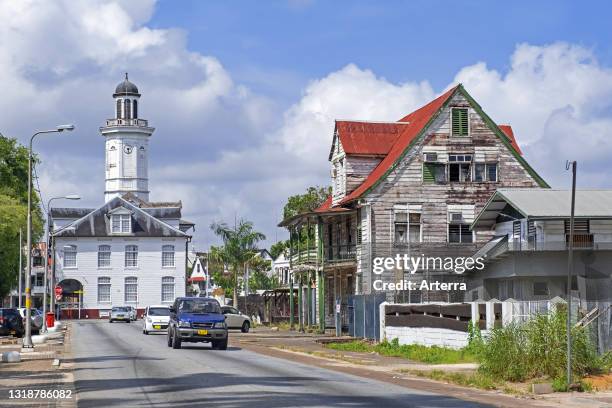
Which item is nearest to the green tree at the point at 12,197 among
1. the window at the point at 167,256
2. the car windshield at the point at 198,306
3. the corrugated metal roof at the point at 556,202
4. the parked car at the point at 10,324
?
the parked car at the point at 10,324

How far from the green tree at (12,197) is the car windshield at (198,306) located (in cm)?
3184

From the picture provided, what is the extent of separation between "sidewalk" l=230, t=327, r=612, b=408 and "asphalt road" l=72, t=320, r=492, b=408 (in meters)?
0.82

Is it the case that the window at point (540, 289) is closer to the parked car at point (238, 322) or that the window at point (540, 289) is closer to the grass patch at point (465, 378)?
the grass patch at point (465, 378)

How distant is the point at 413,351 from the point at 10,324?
2529cm

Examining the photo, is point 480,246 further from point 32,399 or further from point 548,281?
point 32,399

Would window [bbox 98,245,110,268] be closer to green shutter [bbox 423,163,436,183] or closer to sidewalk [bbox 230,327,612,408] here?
sidewalk [bbox 230,327,612,408]

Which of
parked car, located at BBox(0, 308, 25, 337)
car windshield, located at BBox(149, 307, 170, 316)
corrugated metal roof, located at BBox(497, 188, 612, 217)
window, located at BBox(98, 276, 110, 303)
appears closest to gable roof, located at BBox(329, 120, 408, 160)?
corrugated metal roof, located at BBox(497, 188, 612, 217)

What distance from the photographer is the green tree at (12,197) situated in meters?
71.1

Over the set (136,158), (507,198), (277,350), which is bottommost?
(277,350)

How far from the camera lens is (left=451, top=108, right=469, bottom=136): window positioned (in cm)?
5291

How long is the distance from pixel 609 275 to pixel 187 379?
23.2 metres

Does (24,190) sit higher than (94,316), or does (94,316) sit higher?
(24,190)

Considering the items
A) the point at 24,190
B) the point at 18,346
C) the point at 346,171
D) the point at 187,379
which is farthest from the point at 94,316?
the point at 187,379

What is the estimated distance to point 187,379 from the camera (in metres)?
24.3
